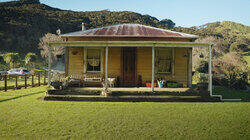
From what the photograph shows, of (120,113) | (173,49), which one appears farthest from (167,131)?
(173,49)

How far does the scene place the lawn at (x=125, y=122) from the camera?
4.02m

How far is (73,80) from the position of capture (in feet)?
31.1

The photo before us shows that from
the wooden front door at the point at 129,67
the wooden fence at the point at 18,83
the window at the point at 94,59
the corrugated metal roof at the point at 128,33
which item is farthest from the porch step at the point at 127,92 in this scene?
the wooden fence at the point at 18,83

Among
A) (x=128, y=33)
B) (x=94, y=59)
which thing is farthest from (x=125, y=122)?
(x=128, y=33)

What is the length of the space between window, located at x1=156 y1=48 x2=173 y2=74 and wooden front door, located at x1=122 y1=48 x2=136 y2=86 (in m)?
1.37

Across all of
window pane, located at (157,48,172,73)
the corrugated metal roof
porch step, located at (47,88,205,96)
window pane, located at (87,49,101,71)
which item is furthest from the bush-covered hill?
porch step, located at (47,88,205,96)

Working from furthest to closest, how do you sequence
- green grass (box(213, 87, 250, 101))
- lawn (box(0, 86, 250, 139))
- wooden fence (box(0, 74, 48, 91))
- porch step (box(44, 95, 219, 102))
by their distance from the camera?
1. wooden fence (box(0, 74, 48, 91))
2. green grass (box(213, 87, 250, 101))
3. porch step (box(44, 95, 219, 102))
4. lawn (box(0, 86, 250, 139))

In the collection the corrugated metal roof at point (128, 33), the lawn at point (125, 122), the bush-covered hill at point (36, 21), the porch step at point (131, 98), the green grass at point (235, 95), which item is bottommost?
the lawn at point (125, 122)

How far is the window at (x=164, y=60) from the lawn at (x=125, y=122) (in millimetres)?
3558

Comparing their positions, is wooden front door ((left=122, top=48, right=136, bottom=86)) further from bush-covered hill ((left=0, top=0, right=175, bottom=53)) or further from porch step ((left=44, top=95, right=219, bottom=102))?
bush-covered hill ((left=0, top=0, right=175, bottom=53))

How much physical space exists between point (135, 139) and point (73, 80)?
656 centimetres

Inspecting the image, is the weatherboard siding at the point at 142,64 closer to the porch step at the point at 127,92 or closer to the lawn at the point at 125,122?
the porch step at the point at 127,92

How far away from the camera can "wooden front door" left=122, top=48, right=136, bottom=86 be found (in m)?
9.91

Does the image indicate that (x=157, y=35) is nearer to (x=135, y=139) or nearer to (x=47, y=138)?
(x=135, y=139)
